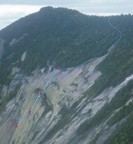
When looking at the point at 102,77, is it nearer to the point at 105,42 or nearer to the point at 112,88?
the point at 112,88

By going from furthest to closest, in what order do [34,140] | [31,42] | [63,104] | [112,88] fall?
[31,42], [63,104], [34,140], [112,88]

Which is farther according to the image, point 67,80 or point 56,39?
point 56,39

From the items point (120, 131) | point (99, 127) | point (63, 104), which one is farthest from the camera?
point (63, 104)

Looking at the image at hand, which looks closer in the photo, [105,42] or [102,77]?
[102,77]

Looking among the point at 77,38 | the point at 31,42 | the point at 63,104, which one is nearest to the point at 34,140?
the point at 63,104

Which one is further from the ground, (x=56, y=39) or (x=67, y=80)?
(x=67, y=80)

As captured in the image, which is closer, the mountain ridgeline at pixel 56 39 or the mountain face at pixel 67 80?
the mountain face at pixel 67 80

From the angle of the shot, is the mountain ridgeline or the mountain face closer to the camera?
the mountain face
